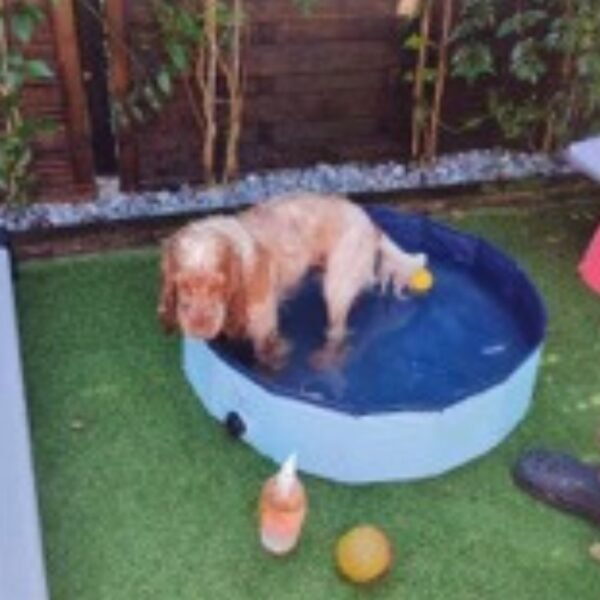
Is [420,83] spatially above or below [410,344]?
above

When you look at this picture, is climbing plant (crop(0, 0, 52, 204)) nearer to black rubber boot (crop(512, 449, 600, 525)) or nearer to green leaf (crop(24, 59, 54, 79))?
green leaf (crop(24, 59, 54, 79))

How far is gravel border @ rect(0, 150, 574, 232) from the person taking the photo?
482 cm

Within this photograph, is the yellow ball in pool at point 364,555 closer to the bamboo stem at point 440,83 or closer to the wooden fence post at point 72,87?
the wooden fence post at point 72,87

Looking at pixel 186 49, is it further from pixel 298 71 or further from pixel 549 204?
pixel 549 204

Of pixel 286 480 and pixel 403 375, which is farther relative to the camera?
pixel 403 375

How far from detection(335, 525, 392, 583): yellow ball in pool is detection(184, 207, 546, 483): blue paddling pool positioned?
0.32 m

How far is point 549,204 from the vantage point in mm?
5172

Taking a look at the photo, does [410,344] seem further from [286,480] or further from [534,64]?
[534,64]

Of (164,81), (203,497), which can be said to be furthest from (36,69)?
(203,497)

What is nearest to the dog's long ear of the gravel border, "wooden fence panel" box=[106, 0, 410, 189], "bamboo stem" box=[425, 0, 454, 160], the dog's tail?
the dog's tail

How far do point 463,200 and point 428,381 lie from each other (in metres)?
1.41

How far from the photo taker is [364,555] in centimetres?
315

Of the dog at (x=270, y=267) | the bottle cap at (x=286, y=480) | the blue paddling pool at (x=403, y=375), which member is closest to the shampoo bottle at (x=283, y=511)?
the bottle cap at (x=286, y=480)

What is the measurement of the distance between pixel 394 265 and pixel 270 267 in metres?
0.72
